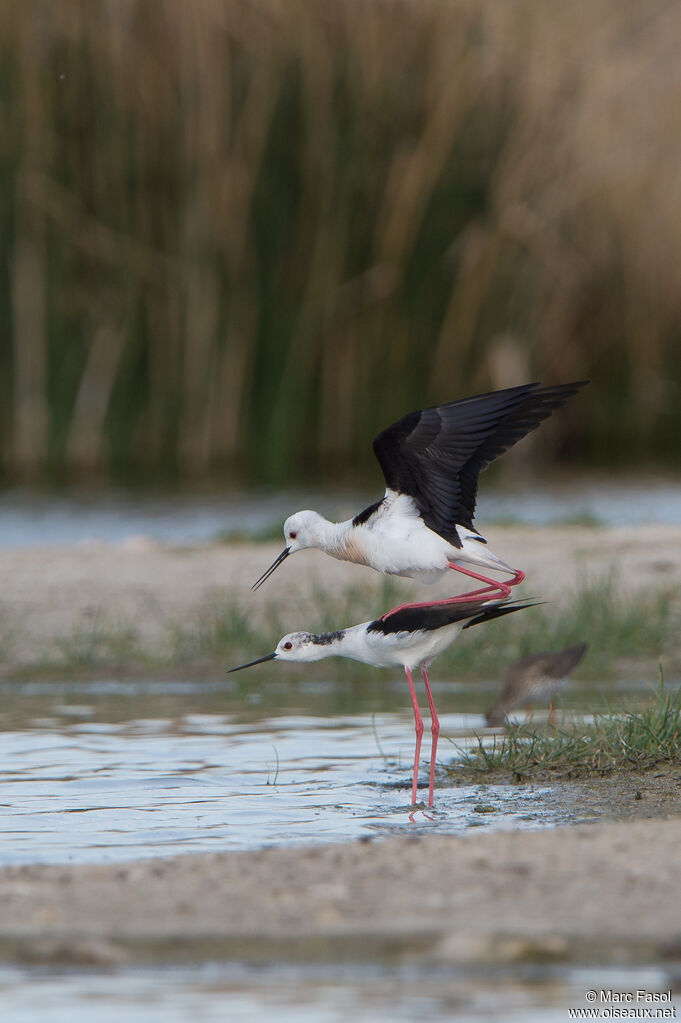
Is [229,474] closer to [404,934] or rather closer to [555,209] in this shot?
[555,209]

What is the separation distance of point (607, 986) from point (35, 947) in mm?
1175

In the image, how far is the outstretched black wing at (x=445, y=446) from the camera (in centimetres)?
609

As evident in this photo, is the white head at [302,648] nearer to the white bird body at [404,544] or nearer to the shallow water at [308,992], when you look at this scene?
the white bird body at [404,544]

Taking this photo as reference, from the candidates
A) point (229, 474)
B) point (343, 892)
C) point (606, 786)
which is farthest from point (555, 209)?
point (343, 892)

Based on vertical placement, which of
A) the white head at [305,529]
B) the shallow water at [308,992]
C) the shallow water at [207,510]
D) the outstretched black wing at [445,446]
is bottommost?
the shallow water at [308,992]

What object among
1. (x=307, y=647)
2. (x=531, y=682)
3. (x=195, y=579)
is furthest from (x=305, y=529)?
(x=195, y=579)

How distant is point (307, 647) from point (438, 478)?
0.91m

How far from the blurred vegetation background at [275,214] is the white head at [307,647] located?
311 inches

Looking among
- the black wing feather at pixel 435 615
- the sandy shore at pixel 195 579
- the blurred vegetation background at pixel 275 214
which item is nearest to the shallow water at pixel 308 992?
the black wing feather at pixel 435 615

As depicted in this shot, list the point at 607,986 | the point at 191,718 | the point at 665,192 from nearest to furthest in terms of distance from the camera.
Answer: the point at 607,986
the point at 191,718
the point at 665,192

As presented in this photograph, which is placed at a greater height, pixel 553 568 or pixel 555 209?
pixel 555 209

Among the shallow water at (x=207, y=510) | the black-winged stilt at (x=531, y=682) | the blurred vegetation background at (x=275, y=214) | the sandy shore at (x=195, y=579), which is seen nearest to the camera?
the black-winged stilt at (x=531, y=682)

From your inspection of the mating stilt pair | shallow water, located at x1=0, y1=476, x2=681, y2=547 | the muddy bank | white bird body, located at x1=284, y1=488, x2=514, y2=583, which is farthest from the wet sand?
shallow water, located at x1=0, y1=476, x2=681, y2=547

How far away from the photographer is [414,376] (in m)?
15.2
